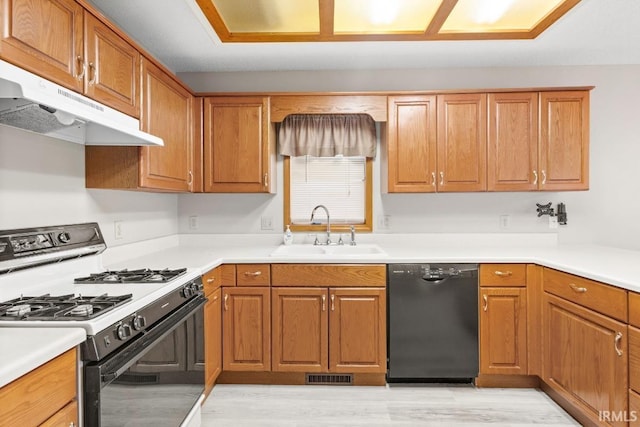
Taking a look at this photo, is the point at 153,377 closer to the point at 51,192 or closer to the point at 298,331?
the point at 51,192

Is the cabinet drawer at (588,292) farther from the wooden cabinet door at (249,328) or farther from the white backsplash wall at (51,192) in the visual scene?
the white backsplash wall at (51,192)

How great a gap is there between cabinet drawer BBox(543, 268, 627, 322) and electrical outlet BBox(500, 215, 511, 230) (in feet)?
2.73

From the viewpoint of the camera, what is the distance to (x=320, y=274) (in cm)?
271

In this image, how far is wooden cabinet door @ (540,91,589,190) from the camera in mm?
2941

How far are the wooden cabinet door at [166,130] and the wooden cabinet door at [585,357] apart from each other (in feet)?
8.25

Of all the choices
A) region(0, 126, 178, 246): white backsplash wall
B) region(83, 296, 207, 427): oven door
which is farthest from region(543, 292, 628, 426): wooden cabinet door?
region(0, 126, 178, 246): white backsplash wall

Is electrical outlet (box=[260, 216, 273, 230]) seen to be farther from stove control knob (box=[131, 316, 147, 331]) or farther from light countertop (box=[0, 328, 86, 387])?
light countertop (box=[0, 328, 86, 387])

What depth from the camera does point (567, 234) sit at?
3289 mm

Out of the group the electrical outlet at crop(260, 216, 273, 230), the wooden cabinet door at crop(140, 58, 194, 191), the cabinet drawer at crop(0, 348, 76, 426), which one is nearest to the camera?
the cabinet drawer at crop(0, 348, 76, 426)

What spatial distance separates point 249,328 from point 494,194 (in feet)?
7.34

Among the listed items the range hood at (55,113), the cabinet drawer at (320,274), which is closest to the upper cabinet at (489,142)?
the cabinet drawer at (320,274)

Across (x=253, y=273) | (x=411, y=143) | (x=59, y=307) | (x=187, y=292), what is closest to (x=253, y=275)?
(x=253, y=273)

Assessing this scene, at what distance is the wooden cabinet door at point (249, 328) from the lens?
2709 mm

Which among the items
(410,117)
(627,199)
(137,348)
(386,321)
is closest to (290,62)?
→ (410,117)
